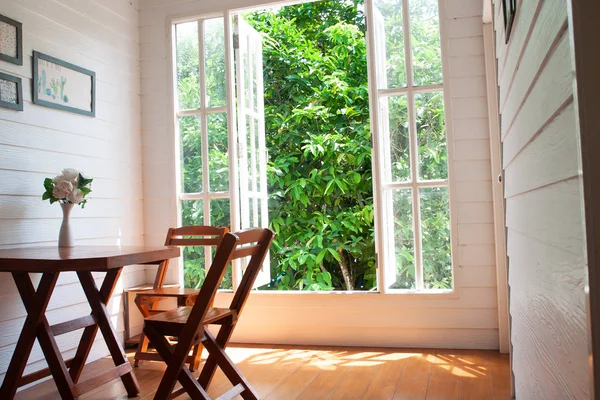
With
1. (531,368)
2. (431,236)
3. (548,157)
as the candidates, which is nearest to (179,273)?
(431,236)

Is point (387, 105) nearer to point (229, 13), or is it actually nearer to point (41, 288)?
point (229, 13)

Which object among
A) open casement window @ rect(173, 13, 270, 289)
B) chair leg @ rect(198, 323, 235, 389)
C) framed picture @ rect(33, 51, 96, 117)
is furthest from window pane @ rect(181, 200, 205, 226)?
chair leg @ rect(198, 323, 235, 389)

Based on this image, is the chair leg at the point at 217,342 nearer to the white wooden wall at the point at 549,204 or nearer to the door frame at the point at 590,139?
the white wooden wall at the point at 549,204

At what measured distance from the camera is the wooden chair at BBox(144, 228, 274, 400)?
7.17 ft

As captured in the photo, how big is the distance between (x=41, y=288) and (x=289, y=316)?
1921 mm

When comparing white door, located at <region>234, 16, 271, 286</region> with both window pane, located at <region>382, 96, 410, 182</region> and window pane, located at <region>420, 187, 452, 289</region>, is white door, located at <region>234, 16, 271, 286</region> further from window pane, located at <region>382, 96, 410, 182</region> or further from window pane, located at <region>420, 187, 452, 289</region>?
window pane, located at <region>420, 187, 452, 289</region>

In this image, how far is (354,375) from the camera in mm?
3086

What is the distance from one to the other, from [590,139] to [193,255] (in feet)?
12.2

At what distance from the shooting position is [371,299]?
375 cm

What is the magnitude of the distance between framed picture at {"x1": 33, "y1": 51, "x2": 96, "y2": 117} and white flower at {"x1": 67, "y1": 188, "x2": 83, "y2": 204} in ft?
2.18

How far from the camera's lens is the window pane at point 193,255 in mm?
4141

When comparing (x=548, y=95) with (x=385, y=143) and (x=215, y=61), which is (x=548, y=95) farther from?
(x=215, y=61)

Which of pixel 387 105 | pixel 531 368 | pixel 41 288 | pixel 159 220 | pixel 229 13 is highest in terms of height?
pixel 229 13

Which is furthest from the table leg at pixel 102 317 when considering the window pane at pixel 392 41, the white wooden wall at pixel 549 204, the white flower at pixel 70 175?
the window pane at pixel 392 41
